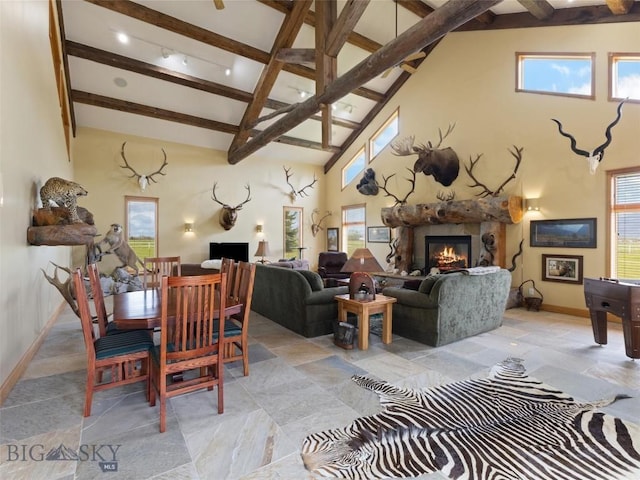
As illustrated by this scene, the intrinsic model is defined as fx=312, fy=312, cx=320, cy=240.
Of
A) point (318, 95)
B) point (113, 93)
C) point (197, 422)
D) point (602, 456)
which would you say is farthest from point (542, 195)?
point (113, 93)

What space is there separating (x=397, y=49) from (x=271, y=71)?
11.8 feet

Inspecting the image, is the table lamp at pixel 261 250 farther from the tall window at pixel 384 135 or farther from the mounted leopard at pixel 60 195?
the mounted leopard at pixel 60 195

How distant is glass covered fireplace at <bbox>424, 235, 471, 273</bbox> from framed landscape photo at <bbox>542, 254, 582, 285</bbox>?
4.62 feet

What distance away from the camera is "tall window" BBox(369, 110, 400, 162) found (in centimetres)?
884

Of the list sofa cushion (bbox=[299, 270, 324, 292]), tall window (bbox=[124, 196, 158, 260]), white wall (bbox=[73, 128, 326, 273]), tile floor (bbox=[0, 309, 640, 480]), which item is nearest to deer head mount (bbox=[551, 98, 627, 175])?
tile floor (bbox=[0, 309, 640, 480])

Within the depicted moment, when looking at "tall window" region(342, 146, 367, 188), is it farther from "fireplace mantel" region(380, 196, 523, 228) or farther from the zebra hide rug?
the zebra hide rug

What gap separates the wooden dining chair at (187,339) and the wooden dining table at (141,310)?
13 centimetres

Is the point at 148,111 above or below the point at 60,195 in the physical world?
above

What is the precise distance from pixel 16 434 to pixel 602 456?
3.88 m

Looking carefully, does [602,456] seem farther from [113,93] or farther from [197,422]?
[113,93]

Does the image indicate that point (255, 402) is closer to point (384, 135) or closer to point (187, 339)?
point (187, 339)

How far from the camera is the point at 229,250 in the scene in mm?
9266

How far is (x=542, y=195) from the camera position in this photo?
5766mm

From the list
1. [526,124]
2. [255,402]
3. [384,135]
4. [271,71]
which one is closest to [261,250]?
[271,71]
